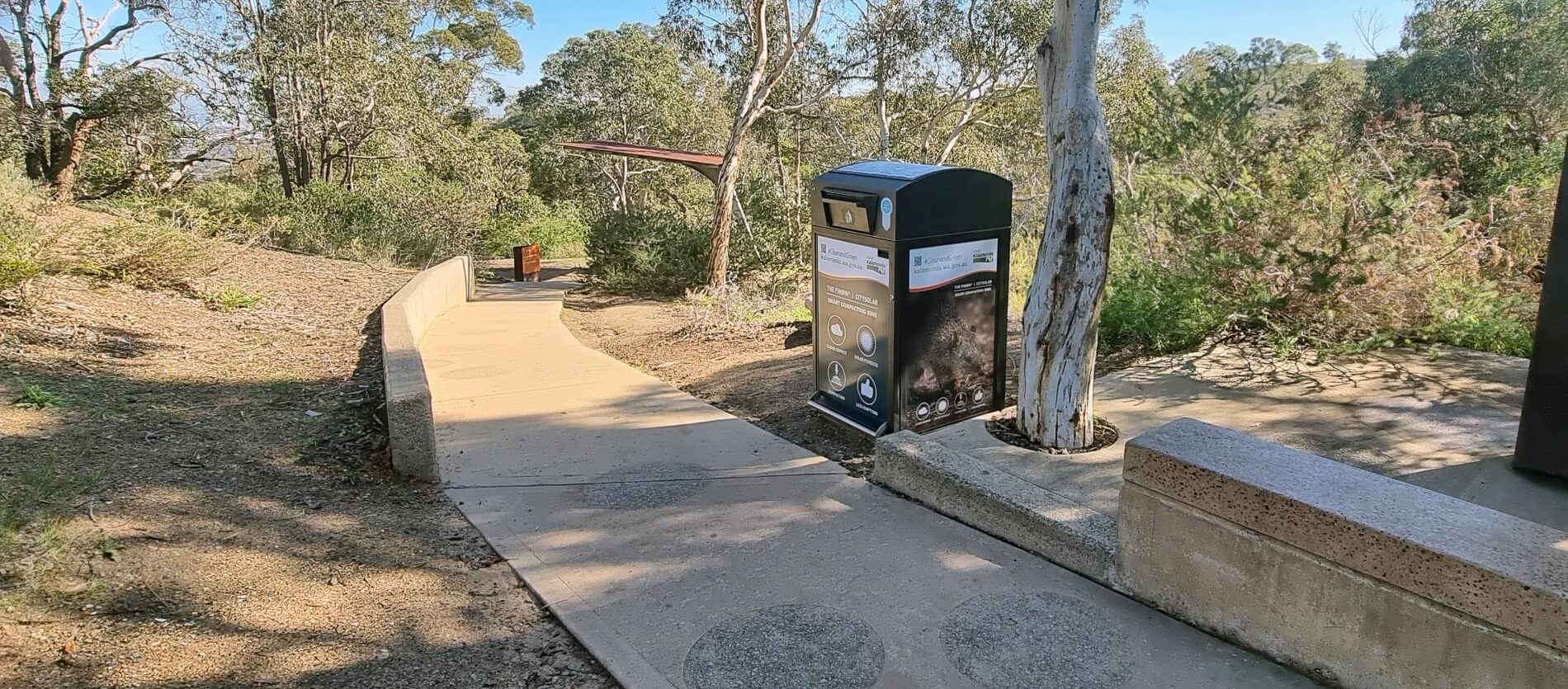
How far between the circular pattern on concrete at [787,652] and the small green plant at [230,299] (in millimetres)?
7036

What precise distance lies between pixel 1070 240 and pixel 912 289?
3.04ft

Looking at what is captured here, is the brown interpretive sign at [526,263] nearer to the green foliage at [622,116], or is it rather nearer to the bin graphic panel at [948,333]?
the green foliage at [622,116]

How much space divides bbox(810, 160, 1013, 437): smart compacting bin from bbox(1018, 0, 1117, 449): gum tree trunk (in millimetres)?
580

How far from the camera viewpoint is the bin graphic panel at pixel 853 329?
5.25m

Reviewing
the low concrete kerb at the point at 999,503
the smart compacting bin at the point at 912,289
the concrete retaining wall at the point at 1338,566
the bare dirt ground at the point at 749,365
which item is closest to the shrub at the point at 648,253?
the bare dirt ground at the point at 749,365

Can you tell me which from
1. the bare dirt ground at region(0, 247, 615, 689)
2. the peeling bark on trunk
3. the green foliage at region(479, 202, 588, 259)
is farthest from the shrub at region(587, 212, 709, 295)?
the peeling bark on trunk

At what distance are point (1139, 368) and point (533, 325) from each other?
22.2 feet

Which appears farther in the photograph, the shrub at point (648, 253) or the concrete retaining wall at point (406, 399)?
the shrub at point (648, 253)

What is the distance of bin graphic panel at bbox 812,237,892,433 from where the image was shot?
5250 millimetres

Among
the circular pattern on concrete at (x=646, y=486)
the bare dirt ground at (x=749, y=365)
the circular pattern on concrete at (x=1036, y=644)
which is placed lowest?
the circular pattern on concrete at (x=1036, y=644)

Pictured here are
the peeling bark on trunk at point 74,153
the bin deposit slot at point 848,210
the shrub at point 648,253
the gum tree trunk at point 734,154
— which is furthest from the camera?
the peeling bark on trunk at point 74,153

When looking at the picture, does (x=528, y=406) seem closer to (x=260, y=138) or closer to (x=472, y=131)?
(x=260, y=138)

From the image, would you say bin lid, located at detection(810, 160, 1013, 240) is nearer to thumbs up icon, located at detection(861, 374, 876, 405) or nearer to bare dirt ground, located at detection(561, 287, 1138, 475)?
thumbs up icon, located at detection(861, 374, 876, 405)

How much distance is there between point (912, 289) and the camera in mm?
5121
